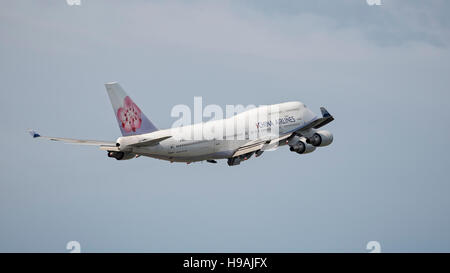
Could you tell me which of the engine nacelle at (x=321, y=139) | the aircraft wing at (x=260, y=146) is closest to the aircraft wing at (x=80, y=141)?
the aircraft wing at (x=260, y=146)

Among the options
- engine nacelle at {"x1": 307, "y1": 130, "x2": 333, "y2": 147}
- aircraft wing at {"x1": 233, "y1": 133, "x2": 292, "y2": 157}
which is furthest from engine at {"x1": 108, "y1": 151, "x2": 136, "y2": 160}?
engine nacelle at {"x1": 307, "y1": 130, "x2": 333, "y2": 147}

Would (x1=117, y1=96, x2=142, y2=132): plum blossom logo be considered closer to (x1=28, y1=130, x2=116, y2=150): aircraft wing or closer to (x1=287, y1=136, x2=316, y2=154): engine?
(x1=28, y1=130, x2=116, y2=150): aircraft wing

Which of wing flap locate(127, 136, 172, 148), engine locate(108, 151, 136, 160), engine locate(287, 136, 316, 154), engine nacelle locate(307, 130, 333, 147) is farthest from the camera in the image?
engine nacelle locate(307, 130, 333, 147)

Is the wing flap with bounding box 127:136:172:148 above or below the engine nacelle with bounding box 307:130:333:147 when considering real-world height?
below

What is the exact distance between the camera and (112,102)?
11088 cm

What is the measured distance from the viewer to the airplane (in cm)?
11125

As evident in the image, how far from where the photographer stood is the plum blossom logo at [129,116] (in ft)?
364

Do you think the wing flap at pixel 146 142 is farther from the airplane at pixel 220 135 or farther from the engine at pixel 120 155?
the engine at pixel 120 155

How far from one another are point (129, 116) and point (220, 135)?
11.5m

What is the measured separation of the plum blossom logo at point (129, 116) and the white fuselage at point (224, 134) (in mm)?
1041

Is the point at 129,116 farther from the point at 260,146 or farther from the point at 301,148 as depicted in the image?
the point at 301,148

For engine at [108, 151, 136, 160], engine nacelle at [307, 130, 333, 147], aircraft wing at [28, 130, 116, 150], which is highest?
engine nacelle at [307, 130, 333, 147]

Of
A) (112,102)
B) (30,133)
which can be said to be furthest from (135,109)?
(30,133)

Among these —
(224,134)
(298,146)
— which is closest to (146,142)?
(224,134)
